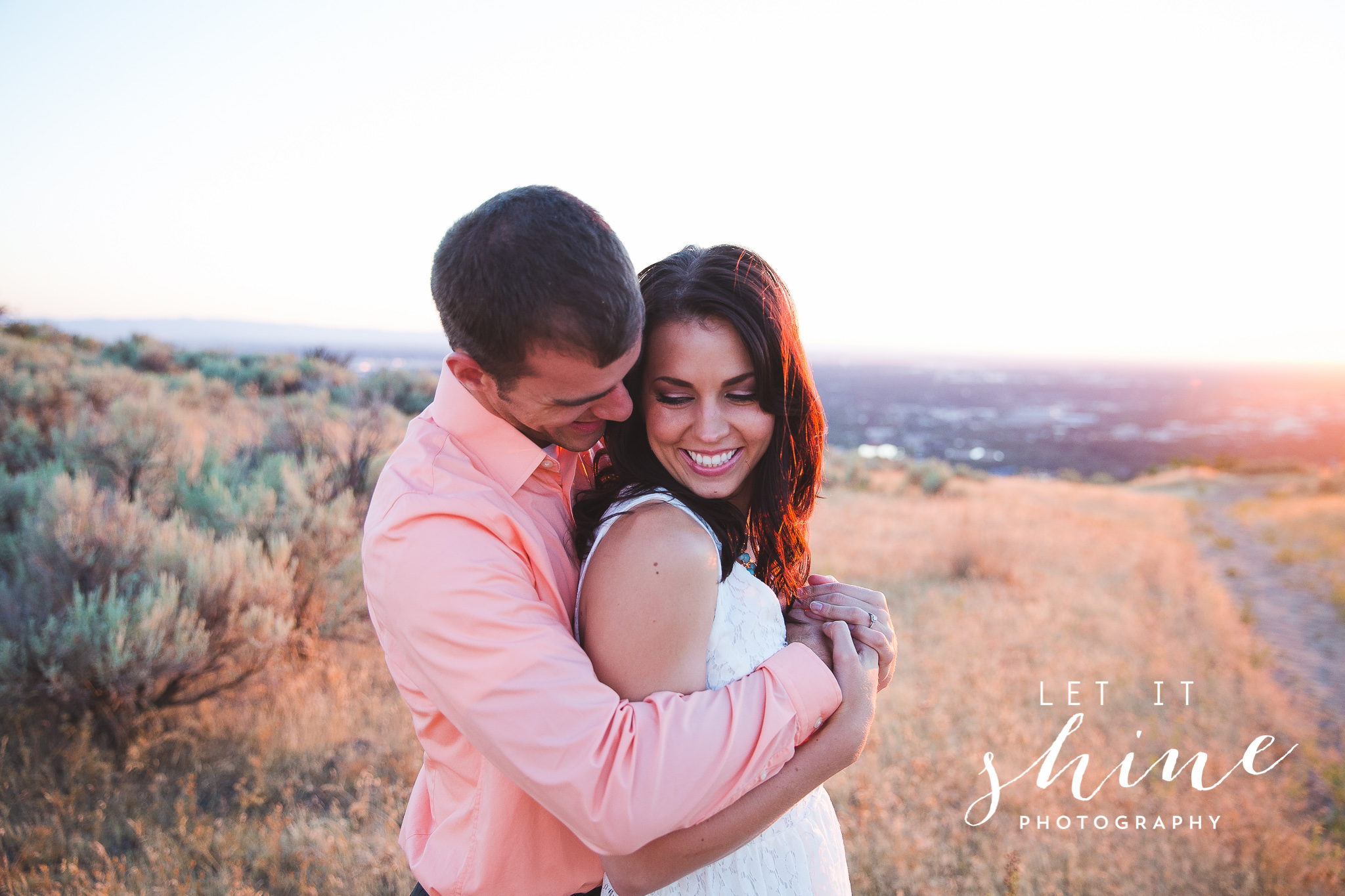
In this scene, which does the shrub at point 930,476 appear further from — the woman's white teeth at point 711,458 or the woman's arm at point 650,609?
the woman's arm at point 650,609

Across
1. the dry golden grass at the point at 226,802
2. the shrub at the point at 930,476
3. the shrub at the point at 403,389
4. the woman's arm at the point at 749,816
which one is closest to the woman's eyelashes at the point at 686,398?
the woman's arm at the point at 749,816

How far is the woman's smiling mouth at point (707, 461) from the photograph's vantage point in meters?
1.86

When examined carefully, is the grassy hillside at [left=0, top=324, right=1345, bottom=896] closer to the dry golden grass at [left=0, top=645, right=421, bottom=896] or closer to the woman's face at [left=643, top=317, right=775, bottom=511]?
the dry golden grass at [left=0, top=645, right=421, bottom=896]

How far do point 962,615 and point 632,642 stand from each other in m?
7.71

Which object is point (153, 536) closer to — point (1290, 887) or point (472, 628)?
point (472, 628)

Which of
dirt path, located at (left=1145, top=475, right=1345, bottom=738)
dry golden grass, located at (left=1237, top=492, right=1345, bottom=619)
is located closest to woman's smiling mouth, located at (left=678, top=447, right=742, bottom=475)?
dirt path, located at (left=1145, top=475, right=1345, bottom=738)

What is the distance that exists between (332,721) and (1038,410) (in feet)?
352

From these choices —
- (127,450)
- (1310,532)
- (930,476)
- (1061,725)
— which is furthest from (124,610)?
(1310,532)

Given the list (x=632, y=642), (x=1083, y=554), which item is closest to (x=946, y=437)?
(x=1083, y=554)

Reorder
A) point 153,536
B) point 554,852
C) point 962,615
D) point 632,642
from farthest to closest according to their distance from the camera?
point 962,615, point 153,536, point 554,852, point 632,642

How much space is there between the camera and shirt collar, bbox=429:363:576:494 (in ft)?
5.10

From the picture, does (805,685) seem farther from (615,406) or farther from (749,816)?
(615,406)

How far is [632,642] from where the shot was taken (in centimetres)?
142

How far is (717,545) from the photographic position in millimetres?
1624
